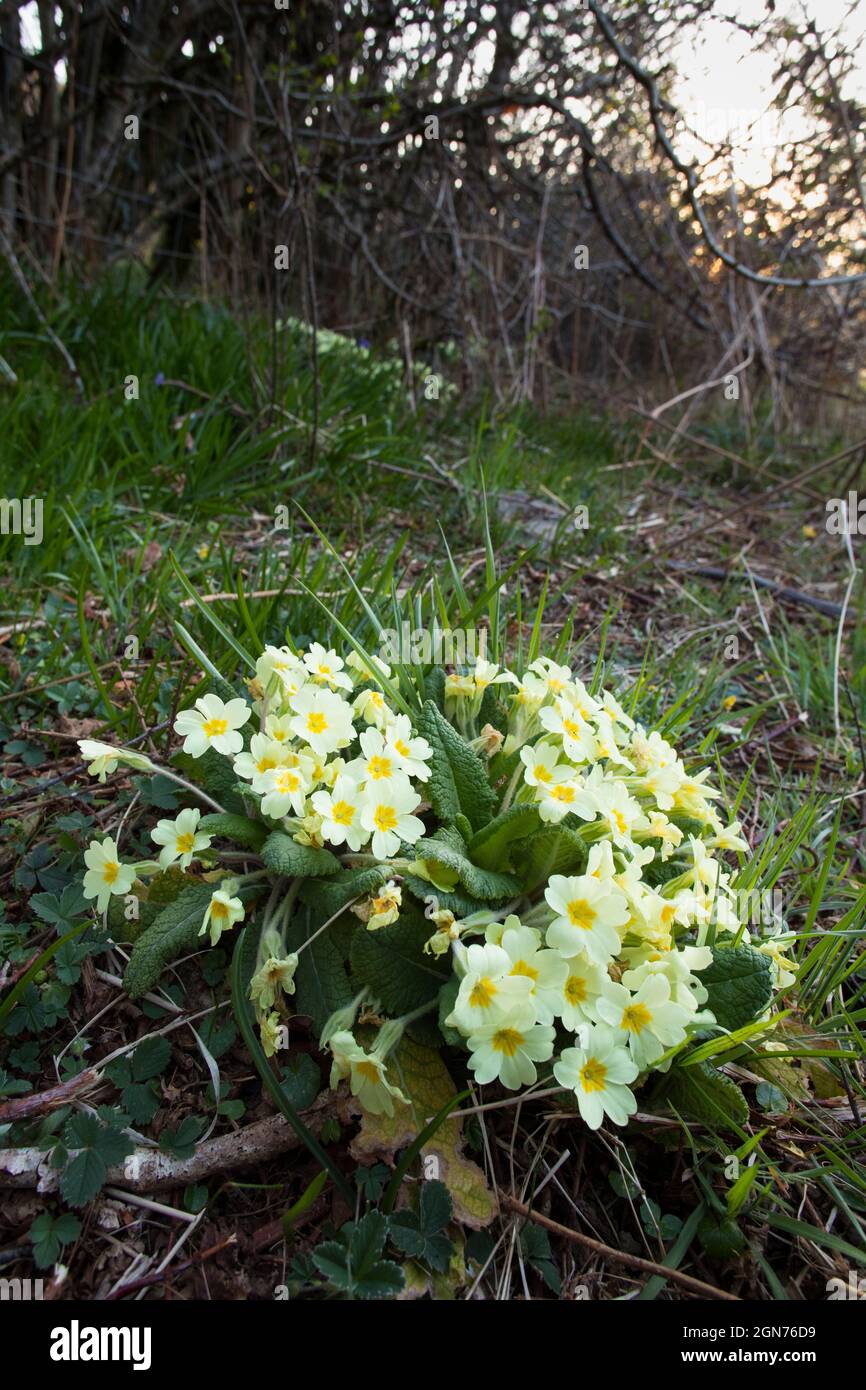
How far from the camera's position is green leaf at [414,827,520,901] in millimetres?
1201

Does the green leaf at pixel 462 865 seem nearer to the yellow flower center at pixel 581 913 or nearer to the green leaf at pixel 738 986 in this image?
the yellow flower center at pixel 581 913

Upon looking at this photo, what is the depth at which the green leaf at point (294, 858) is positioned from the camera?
3.84 ft

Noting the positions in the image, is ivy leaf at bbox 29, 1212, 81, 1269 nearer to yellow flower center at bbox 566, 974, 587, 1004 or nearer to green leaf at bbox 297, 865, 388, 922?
green leaf at bbox 297, 865, 388, 922

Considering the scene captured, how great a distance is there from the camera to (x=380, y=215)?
4.83 m

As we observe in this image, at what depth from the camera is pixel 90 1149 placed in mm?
1098

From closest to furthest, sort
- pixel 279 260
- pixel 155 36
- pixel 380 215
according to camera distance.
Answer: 1. pixel 279 260
2. pixel 380 215
3. pixel 155 36

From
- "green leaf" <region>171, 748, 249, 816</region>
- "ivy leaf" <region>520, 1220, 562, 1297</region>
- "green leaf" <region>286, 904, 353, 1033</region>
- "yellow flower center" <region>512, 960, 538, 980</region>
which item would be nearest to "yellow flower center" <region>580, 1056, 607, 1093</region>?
"yellow flower center" <region>512, 960, 538, 980</region>

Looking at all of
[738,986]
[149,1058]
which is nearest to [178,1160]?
[149,1058]

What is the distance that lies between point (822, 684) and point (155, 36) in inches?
219

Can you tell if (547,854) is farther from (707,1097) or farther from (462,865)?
(707,1097)

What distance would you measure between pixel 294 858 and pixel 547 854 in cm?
37

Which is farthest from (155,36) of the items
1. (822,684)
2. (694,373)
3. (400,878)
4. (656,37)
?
(400,878)

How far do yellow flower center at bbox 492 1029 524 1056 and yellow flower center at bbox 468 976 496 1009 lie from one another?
42mm
